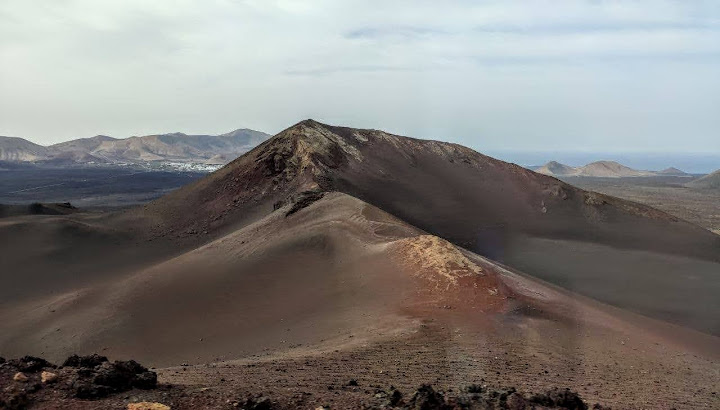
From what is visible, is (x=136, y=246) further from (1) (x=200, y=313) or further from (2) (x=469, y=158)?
(2) (x=469, y=158)

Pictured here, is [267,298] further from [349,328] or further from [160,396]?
[160,396]

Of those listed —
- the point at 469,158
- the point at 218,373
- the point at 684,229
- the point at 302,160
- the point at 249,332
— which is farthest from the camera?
the point at 469,158

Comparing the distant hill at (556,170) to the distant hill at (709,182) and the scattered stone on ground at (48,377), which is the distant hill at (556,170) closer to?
the distant hill at (709,182)

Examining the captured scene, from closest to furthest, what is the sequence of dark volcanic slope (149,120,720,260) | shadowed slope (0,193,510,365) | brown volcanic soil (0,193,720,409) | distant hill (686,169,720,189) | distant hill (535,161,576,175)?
brown volcanic soil (0,193,720,409) < shadowed slope (0,193,510,365) < dark volcanic slope (149,120,720,260) < distant hill (686,169,720,189) < distant hill (535,161,576,175)

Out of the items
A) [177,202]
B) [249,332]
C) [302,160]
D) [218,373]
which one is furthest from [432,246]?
[177,202]

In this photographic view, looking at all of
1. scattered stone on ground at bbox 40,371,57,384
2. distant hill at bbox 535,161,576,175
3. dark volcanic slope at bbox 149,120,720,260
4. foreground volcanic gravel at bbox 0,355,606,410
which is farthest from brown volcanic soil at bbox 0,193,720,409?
distant hill at bbox 535,161,576,175

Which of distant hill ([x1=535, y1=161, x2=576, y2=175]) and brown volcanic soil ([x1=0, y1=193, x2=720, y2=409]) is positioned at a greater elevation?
distant hill ([x1=535, y1=161, x2=576, y2=175])

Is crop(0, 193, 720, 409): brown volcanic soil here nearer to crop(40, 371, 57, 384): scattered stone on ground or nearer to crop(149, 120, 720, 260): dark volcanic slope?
crop(40, 371, 57, 384): scattered stone on ground

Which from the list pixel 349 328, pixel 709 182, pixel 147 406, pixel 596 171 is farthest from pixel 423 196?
pixel 596 171

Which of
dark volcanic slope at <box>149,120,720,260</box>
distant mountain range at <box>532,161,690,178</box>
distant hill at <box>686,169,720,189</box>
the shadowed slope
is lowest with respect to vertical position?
the shadowed slope
